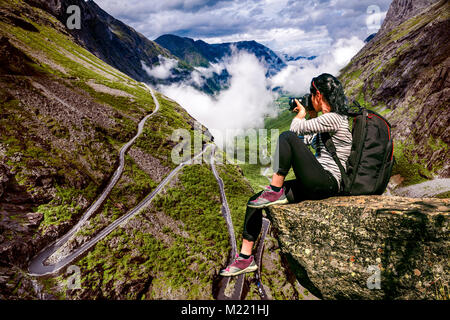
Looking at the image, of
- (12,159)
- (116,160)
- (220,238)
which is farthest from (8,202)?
(220,238)

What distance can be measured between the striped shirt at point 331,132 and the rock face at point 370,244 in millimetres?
1428

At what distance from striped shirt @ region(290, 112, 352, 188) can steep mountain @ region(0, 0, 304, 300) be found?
394 inches

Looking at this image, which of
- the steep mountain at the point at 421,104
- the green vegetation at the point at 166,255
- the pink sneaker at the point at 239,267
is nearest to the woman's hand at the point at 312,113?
the pink sneaker at the point at 239,267

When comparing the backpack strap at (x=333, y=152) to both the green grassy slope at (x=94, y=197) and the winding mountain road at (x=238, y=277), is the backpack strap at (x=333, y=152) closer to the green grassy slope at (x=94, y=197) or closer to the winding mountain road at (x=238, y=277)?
the winding mountain road at (x=238, y=277)

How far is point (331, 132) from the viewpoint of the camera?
6.62m

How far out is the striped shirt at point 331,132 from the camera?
6250 mm

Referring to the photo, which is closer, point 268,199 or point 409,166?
point 268,199

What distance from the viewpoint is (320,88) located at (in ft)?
21.8

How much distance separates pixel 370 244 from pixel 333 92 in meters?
5.06

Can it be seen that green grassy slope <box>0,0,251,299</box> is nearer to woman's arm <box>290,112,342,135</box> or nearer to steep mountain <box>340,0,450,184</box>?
woman's arm <box>290,112,342,135</box>

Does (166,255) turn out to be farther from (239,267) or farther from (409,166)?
(409,166)

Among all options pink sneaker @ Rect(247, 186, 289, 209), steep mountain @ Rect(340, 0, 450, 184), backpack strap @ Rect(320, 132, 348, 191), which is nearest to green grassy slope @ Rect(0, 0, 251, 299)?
pink sneaker @ Rect(247, 186, 289, 209)

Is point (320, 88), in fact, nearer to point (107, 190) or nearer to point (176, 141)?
point (107, 190)

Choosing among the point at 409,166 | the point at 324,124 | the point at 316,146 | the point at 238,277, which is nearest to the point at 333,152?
the point at 316,146
